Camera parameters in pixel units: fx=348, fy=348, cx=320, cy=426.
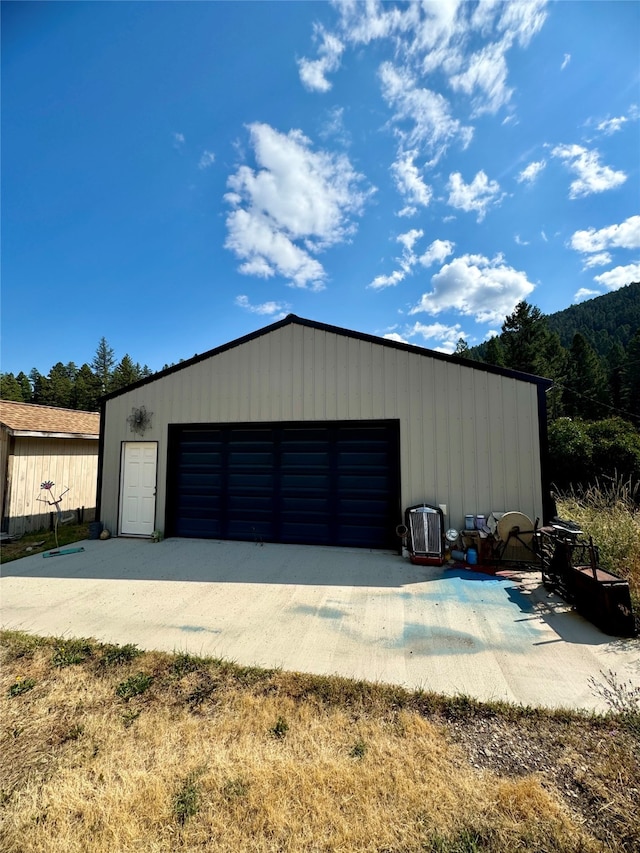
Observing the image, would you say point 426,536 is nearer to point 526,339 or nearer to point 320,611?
point 320,611

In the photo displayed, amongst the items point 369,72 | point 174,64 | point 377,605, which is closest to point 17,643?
point 377,605

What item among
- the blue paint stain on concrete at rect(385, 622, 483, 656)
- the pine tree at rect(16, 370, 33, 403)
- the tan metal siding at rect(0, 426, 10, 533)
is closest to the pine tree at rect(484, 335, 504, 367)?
the blue paint stain on concrete at rect(385, 622, 483, 656)

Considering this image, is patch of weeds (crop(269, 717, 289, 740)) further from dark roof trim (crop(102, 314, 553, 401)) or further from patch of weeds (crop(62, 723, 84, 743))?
dark roof trim (crop(102, 314, 553, 401))

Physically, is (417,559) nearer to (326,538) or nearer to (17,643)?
(326,538)

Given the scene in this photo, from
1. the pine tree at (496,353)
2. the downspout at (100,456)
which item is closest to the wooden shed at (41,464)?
the downspout at (100,456)

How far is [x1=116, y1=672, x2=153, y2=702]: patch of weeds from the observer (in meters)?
2.63

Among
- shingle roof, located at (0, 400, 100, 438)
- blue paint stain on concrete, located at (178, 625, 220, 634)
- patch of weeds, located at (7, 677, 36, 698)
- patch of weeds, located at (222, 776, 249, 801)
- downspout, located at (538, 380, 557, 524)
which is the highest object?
shingle roof, located at (0, 400, 100, 438)

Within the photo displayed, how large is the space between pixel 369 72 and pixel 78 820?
1052 cm

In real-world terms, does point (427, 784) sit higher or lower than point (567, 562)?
lower

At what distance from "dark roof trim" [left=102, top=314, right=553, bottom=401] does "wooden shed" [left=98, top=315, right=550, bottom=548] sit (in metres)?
0.03

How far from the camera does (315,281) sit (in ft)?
32.7

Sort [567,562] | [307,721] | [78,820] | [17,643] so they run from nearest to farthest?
[78,820] → [307,721] → [17,643] → [567,562]

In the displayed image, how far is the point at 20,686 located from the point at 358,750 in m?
2.68

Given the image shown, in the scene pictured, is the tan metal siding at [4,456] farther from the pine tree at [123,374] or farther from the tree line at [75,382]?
the pine tree at [123,374]
